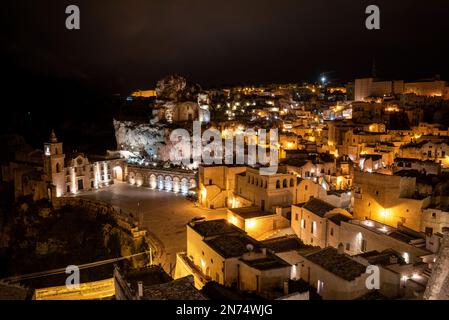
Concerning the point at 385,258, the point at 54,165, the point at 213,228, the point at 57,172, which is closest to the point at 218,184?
the point at 213,228

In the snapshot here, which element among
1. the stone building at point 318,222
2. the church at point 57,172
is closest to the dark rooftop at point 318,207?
the stone building at point 318,222

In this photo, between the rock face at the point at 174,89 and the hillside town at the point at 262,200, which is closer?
the hillside town at the point at 262,200

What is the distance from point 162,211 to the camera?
114 feet

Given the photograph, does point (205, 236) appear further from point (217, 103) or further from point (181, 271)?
point (217, 103)

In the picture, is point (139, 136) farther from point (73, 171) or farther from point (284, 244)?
point (284, 244)

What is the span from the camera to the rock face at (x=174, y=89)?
184ft

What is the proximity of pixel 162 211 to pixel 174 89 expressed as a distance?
84.5 feet

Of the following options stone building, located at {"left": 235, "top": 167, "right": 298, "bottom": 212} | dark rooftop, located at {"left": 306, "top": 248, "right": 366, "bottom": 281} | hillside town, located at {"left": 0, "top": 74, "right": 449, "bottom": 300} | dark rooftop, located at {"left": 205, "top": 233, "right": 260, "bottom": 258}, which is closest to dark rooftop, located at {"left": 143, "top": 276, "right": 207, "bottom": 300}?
hillside town, located at {"left": 0, "top": 74, "right": 449, "bottom": 300}

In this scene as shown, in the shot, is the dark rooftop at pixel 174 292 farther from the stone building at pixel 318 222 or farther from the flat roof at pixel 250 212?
the flat roof at pixel 250 212

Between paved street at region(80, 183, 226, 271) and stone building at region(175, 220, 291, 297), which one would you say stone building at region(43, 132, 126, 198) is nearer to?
paved street at region(80, 183, 226, 271)

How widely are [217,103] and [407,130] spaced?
115ft

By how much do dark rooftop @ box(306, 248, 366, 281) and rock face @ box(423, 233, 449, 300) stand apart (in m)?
2.78

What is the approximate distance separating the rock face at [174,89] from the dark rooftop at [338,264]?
41.6 m
